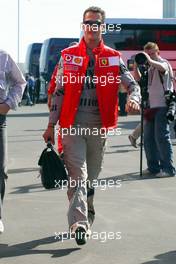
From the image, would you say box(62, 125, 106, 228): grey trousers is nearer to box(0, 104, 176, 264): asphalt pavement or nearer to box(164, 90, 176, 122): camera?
box(0, 104, 176, 264): asphalt pavement

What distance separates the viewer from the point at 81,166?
593 centimetres

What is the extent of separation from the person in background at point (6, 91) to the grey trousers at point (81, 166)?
55 centimetres

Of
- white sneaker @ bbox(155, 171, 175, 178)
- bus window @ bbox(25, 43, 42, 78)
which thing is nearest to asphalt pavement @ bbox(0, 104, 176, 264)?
white sneaker @ bbox(155, 171, 175, 178)

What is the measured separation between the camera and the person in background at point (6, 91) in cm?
616

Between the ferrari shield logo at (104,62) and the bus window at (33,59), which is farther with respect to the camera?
the bus window at (33,59)

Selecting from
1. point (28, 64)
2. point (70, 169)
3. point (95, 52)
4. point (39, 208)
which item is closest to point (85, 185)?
point (70, 169)

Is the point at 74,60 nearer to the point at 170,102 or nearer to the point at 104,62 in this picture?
the point at 104,62

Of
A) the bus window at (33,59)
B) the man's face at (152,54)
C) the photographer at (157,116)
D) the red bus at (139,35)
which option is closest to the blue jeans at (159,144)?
the photographer at (157,116)

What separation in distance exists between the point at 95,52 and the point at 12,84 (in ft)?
2.74

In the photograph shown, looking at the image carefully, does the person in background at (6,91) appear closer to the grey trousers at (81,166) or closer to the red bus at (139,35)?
the grey trousers at (81,166)

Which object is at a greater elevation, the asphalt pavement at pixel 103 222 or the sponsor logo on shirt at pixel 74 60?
the sponsor logo on shirt at pixel 74 60

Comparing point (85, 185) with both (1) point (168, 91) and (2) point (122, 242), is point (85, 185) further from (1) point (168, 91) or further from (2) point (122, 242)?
(1) point (168, 91)

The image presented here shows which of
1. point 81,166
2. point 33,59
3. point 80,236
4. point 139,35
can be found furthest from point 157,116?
point 33,59

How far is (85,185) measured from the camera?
19.5 feet
